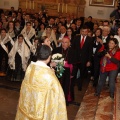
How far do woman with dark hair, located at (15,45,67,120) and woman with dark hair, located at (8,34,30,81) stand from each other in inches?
153

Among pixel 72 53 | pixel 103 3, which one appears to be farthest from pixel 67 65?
pixel 103 3

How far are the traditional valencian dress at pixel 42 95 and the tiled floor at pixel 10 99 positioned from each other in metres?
2.08

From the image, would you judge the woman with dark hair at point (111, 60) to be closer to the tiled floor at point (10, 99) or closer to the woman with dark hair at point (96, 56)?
the woman with dark hair at point (96, 56)

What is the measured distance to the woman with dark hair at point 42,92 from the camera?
359cm

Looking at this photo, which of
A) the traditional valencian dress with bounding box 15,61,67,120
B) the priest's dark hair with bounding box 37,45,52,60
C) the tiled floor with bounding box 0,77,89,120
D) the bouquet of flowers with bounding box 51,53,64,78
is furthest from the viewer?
the tiled floor with bounding box 0,77,89,120

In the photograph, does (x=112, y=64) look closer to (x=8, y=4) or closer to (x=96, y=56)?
(x=96, y=56)

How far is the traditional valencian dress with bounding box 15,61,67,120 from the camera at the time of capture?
362cm

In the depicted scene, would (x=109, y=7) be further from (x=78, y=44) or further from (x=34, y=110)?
(x=34, y=110)

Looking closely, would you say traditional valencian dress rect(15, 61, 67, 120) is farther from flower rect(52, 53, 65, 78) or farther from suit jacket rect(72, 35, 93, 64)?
suit jacket rect(72, 35, 93, 64)

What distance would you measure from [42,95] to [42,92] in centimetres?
5

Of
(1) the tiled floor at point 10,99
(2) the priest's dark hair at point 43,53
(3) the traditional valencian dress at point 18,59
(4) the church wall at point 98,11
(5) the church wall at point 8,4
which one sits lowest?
(1) the tiled floor at point 10,99

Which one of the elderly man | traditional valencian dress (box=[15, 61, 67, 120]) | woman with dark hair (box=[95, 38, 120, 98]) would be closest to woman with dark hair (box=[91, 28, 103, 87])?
woman with dark hair (box=[95, 38, 120, 98])

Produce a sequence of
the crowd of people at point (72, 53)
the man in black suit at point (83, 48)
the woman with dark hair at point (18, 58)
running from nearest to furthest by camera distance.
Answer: the crowd of people at point (72, 53)
the man in black suit at point (83, 48)
the woman with dark hair at point (18, 58)

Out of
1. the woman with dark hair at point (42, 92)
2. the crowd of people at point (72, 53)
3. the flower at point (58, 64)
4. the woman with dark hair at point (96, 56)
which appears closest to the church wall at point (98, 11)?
the crowd of people at point (72, 53)
